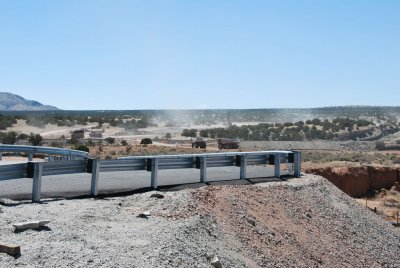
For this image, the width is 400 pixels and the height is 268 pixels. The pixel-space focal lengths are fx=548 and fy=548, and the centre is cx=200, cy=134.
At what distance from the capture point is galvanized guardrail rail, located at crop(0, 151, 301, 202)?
10062 millimetres

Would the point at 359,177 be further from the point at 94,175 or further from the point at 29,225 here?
the point at 29,225

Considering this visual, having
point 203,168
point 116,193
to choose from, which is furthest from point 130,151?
point 116,193

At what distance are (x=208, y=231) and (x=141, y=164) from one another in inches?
154

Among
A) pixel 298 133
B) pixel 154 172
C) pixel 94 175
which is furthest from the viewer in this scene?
pixel 298 133

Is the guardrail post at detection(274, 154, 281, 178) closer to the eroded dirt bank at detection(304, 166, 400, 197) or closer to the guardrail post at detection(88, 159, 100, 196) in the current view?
the guardrail post at detection(88, 159, 100, 196)

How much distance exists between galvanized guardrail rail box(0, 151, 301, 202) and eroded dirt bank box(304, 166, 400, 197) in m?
15.4

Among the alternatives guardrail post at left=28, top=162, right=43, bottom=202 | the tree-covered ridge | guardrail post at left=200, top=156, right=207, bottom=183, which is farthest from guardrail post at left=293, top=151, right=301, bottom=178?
the tree-covered ridge

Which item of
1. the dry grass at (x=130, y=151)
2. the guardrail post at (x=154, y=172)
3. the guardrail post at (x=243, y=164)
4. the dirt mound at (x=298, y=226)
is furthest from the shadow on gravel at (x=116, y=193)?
the dry grass at (x=130, y=151)

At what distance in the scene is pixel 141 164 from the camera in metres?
12.4

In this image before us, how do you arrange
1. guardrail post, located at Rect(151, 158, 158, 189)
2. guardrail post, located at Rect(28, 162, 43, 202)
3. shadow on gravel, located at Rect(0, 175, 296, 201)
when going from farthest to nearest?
1. guardrail post, located at Rect(151, 158, 158, 189)
2. shadow on gravel, located at Rect(0, 175, 296, 201)
3. guardrail post, located at Rect(28, 162, 43, 202)

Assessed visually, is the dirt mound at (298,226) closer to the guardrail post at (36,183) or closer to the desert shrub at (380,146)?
the guardrail post at (36,183)


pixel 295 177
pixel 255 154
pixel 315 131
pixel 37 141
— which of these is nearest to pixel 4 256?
pixel 255 154

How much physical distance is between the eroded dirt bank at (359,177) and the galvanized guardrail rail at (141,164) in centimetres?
1540

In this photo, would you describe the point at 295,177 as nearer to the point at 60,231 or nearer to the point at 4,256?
the point at 60,231
